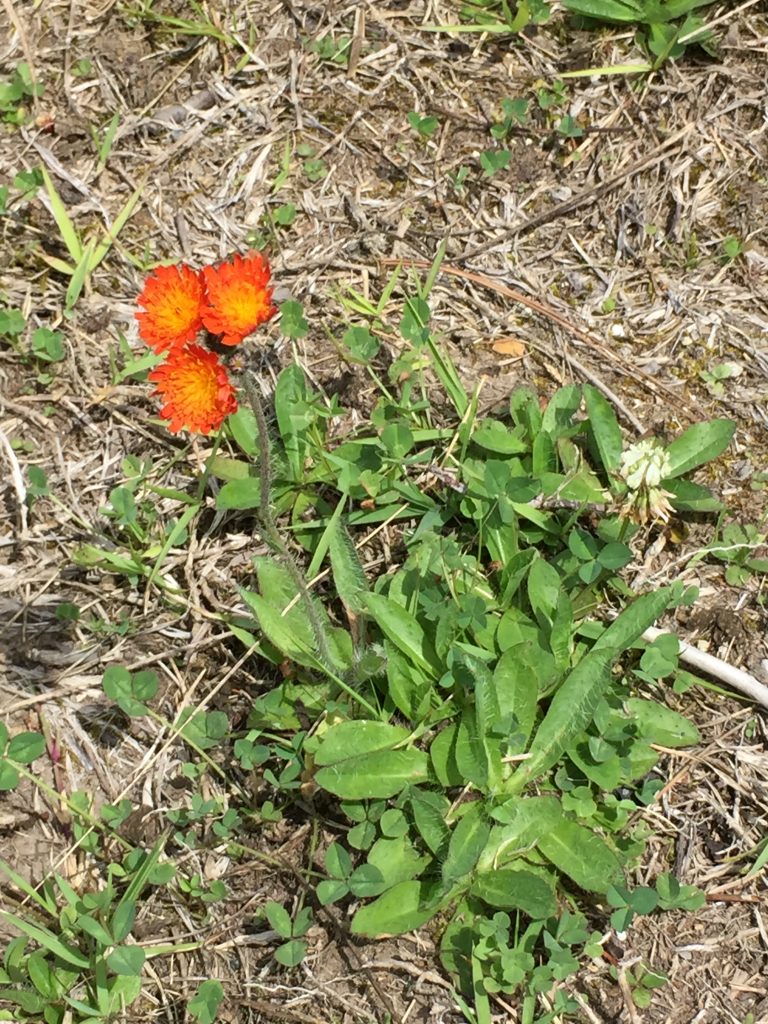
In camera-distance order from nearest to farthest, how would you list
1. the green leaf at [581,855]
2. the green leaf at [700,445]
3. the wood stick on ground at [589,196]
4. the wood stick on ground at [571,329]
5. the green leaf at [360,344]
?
the green leaf at [581,855]
the green leaf at [700,445]
the green leaf at [360,344]
the wood stick on ground at [571,329]
the wood stick on ground at [589,196]

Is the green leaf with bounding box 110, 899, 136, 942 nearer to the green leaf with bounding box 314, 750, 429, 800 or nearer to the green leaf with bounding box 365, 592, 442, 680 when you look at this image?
the green leaf with bounding box 314, 750, 429, 800

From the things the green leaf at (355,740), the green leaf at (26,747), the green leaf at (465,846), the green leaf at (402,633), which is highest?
the green leaf at (402,633)

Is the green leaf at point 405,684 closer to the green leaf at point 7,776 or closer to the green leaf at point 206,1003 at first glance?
the green leaf at point 206,1003

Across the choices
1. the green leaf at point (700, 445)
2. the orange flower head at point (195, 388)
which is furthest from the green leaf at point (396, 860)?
the green leaf at point (700, 445)

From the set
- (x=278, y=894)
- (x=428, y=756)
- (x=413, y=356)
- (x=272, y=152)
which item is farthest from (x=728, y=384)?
(x=278, y=894)

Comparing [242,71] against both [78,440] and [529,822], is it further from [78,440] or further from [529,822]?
[529,822]

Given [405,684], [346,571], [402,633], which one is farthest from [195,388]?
[405,684]
